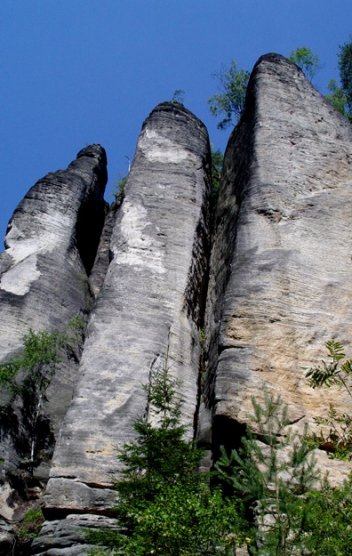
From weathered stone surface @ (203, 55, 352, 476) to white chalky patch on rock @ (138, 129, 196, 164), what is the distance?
1.17m

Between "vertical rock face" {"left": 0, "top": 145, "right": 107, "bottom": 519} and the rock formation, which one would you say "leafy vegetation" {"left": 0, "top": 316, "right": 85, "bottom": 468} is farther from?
the rock formation

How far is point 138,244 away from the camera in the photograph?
12562 mm

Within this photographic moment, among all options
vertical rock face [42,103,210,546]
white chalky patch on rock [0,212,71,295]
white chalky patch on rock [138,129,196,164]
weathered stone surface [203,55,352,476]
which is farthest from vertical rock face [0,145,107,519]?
weathered stone surface [203,55,352,476]

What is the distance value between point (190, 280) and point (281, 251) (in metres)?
2.66

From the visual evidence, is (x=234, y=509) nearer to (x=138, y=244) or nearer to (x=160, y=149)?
A: (x=138, y=244)

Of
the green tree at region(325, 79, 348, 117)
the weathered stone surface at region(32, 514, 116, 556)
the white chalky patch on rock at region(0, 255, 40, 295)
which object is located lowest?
the weathered stone surface at region(32, 514, 116, 556)

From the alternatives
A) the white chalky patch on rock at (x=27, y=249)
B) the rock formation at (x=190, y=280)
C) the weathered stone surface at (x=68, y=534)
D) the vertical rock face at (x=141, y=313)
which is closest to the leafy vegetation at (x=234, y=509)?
the weathered stone surface at (x=68, y=534)

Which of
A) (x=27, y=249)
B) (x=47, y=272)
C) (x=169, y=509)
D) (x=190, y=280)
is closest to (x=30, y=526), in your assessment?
(x=169, y=509)

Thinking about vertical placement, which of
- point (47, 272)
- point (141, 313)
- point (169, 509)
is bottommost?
point (169, 509)

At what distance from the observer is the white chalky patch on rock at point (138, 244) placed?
12188mm

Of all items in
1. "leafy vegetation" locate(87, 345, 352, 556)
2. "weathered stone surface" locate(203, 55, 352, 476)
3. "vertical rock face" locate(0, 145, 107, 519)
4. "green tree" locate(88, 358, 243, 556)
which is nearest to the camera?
"leafy vegetation" locate(87, 345, 352, 556)

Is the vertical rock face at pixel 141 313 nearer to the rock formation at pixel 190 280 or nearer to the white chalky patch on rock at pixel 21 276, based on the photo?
the rock formation at pixel 190 280

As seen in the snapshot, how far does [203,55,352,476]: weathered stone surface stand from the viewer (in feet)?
27.9

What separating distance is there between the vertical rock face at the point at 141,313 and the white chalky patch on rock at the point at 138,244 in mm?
19
